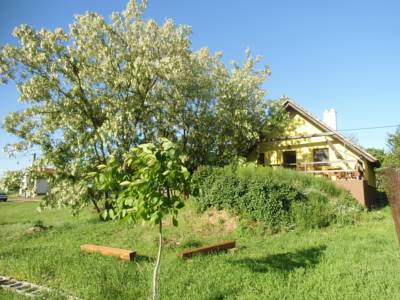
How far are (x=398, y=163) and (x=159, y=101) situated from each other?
69.9ft

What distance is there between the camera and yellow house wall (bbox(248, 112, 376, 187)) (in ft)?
66.9

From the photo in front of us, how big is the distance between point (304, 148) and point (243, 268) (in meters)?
16.8

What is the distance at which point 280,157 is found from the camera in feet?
77.0

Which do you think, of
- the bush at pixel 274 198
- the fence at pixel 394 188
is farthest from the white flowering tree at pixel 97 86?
the fence at pixel 394 188

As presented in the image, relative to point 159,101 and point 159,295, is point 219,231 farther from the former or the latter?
point 159,101

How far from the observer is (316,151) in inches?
874

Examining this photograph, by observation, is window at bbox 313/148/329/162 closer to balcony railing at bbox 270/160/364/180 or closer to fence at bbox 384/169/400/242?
balcony railing at bbox 270/160/364/180

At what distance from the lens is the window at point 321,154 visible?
21.8m

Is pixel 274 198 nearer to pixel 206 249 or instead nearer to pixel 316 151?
pixel 206 249

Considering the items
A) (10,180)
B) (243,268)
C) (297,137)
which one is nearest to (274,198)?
(243,268)

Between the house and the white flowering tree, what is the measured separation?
23.6 ft

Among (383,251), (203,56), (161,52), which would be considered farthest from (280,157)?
(383,251)

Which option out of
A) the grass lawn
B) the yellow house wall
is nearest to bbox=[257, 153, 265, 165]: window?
the yellow house wall

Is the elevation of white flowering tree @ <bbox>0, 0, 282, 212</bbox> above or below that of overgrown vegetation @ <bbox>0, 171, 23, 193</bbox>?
above
